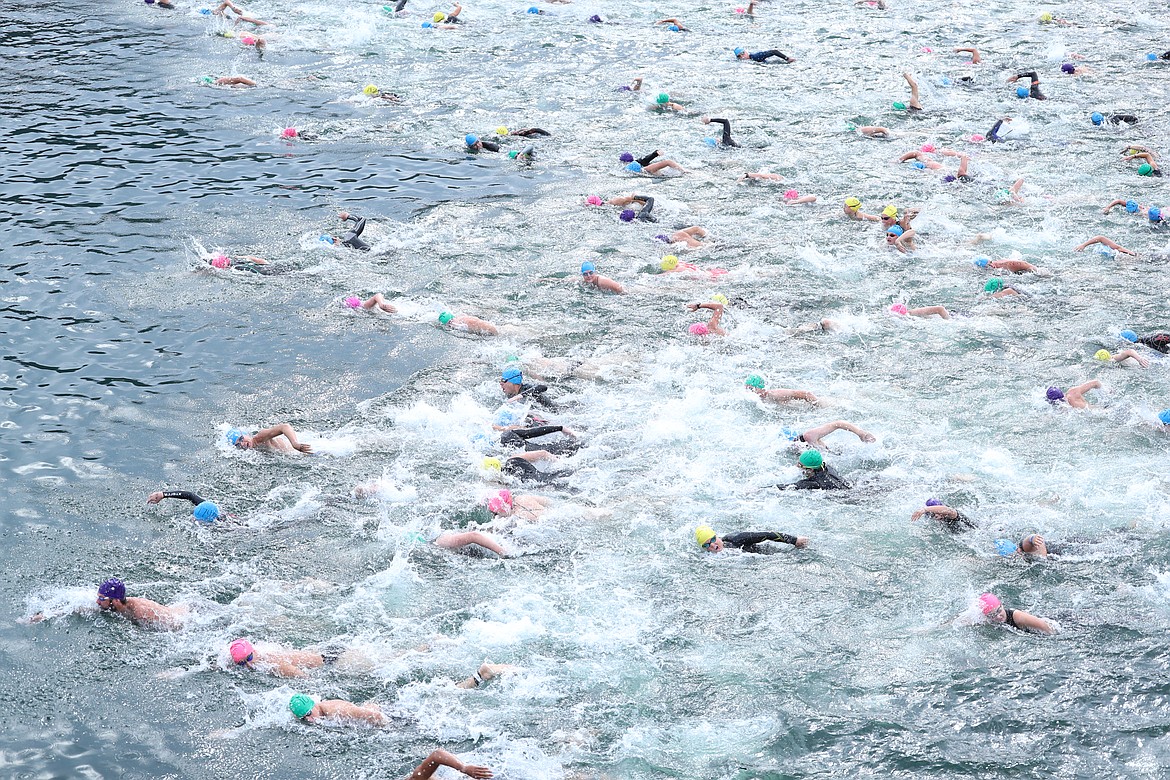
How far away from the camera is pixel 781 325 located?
45.1ft

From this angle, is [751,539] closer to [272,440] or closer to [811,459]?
[811,459]

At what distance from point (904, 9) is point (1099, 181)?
490 inches

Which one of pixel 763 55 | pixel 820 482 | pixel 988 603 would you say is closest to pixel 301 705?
pixel 820 482

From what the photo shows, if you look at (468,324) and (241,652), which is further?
(468,324)

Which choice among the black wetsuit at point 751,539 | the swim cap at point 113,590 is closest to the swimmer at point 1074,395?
the black wetsuit at point 751,539

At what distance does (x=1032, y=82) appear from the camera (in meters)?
21.4

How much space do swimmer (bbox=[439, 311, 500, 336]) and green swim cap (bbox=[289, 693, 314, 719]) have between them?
6506 mm

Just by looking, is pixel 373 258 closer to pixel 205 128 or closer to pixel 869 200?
pixel 205 128

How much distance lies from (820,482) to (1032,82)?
14873 mm

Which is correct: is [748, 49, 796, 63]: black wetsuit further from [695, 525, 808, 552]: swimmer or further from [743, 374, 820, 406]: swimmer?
[695, 525, 808, 552]: swimmer

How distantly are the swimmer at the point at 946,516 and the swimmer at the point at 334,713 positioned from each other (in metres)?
5.49

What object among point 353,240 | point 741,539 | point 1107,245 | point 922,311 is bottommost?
point 741,539

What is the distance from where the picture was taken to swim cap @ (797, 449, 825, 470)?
10688mm

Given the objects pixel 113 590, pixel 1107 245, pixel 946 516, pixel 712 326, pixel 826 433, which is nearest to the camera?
pixel 113 590
